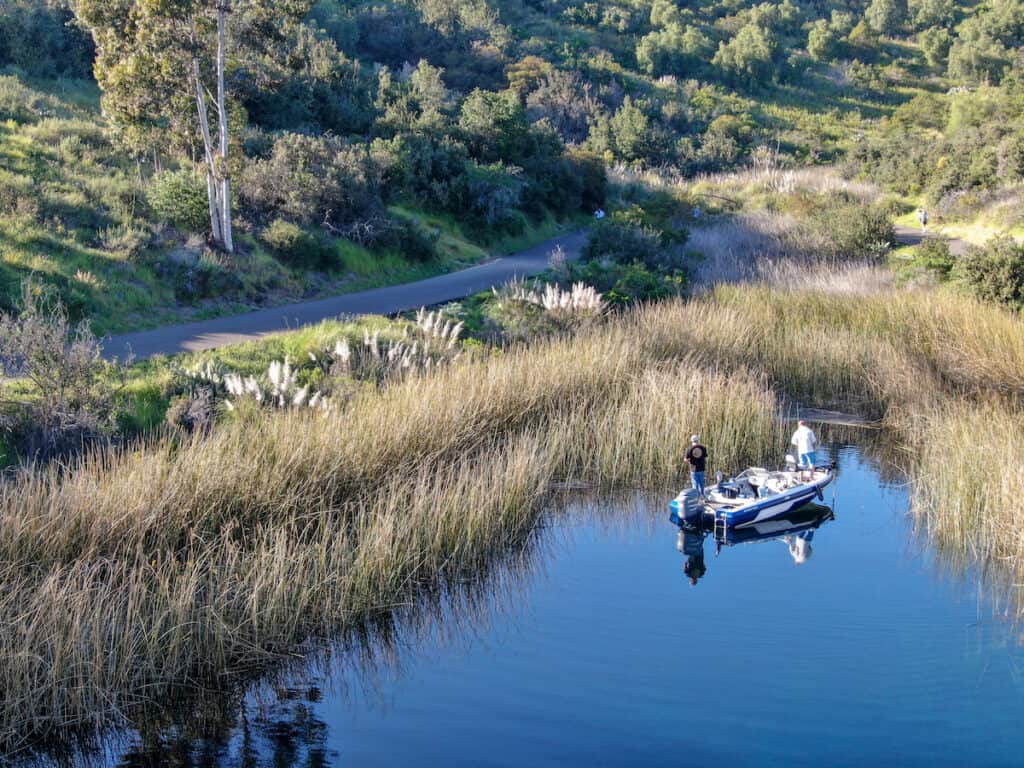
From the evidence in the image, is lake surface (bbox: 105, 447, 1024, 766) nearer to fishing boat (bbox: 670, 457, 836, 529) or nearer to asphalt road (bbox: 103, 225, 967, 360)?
fishing boat (bbox: 670, 457, 836, 529)

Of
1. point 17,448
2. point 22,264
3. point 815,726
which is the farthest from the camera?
point 22,264

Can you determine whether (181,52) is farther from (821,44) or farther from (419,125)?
(821,44)

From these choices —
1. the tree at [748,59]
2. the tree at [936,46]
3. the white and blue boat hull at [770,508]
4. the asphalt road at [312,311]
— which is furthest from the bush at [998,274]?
the tree at [936,46]

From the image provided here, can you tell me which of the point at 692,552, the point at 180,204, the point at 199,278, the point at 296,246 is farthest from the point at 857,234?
the point at 692,552

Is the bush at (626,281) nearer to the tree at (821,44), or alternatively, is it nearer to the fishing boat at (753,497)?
the fishing boat at (753,497)

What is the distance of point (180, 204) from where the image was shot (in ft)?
74.0

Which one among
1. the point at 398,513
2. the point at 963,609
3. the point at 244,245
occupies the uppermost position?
the point at 244,245

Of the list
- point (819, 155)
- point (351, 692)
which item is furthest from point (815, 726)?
point (819, 155)

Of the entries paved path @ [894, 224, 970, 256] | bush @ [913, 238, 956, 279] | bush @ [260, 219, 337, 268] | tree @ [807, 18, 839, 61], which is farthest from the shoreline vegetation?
tree @ [807, 18, 839, 61]

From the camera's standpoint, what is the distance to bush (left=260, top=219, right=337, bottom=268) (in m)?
23.2

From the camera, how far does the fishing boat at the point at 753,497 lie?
11523mm

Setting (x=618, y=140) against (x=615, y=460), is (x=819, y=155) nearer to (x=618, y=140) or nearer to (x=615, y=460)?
(x=618, y=140)

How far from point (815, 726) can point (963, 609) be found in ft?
9.68

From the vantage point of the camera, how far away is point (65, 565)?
8195 mm
